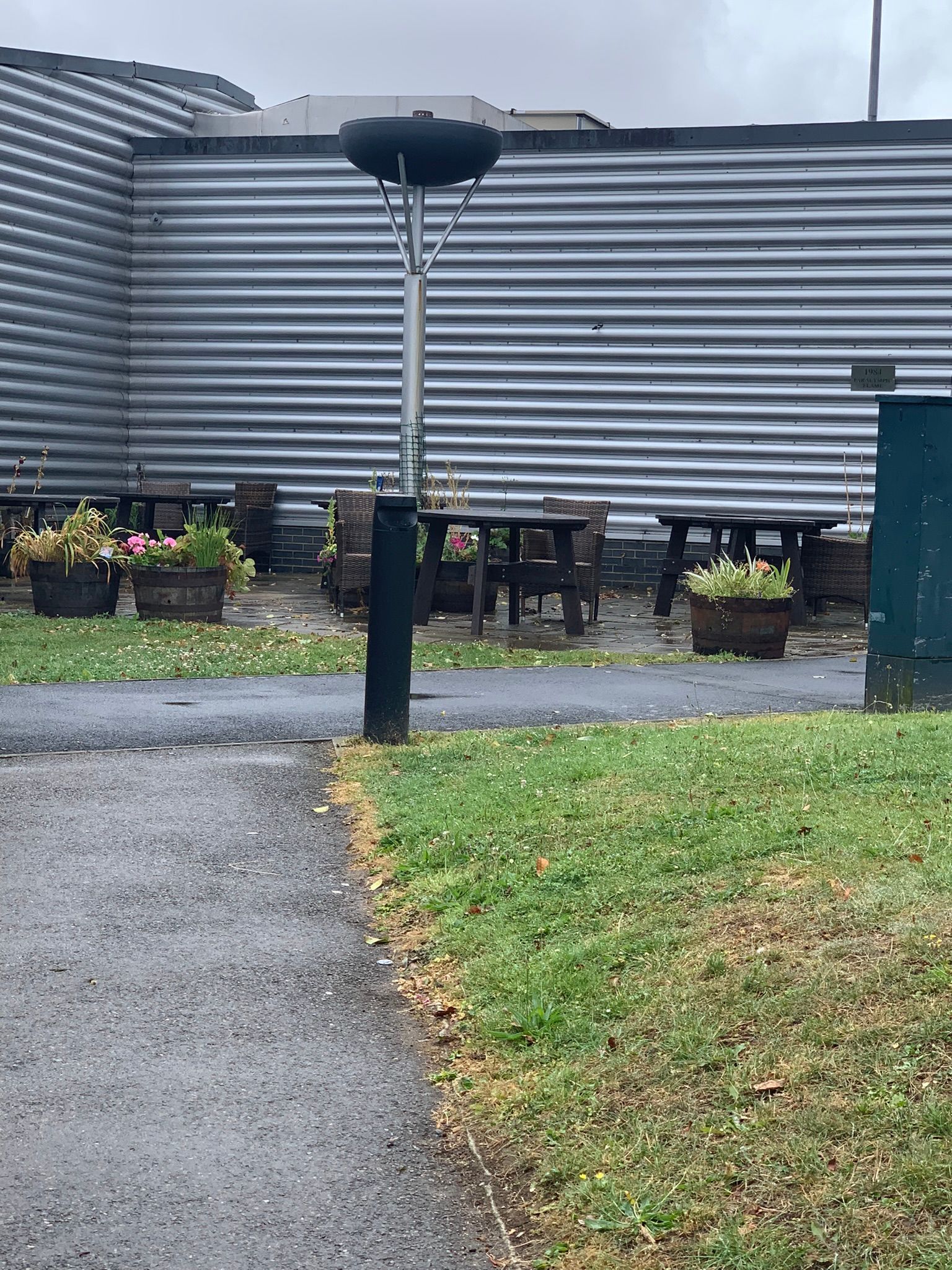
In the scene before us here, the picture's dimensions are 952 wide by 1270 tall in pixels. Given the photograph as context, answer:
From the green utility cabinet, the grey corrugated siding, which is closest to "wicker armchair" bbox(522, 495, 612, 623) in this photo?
the green utility cabinet

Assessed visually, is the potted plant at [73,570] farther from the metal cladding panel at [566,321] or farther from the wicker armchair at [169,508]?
the metal cladding panel at [566,321]

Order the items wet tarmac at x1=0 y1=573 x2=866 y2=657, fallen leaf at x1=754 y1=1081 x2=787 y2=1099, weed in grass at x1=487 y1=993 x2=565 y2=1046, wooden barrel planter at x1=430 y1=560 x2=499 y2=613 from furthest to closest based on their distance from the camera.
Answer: wooden barrel planter at x1=430 y1=560 x2=499 y2=613 < wet tarmac at x1=0 y1=573 x2=866 y2=657 < weed in grass at x1=487 y1=993 x2=565 y2=1046 < fallen leaf at x1=754 y1=1081 x2=787 y2=1099

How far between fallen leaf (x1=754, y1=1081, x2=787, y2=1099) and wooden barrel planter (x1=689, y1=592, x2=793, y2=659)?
7.74 m

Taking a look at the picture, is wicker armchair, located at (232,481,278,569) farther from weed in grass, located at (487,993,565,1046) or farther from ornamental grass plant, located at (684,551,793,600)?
weed in grass, located at (487,993,565,1046)

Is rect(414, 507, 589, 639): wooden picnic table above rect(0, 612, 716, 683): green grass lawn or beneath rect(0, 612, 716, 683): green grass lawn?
above

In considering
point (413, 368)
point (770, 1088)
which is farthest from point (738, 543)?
point (770, 1088)

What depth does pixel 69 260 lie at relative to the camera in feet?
57.2

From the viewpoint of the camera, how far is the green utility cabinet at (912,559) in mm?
7613

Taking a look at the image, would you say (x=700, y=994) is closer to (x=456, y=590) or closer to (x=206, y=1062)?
(x=206, y=1062)

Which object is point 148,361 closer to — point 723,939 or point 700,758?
point 700,758

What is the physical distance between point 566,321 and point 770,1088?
48.3ft

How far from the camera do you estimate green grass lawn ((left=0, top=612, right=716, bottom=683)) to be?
31.2 ft

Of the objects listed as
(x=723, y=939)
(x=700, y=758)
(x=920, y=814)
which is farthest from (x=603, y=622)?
(x=723, y=939)

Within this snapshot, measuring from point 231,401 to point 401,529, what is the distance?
1191cm
